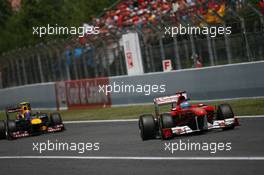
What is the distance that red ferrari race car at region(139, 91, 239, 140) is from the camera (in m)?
13.5

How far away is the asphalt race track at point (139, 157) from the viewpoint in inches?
382

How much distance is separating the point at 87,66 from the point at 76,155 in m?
17.3

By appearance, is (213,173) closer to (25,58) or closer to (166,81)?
(166,81)

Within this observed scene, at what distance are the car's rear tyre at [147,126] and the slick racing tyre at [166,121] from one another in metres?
0.32

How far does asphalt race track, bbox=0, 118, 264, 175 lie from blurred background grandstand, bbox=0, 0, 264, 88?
597 cm

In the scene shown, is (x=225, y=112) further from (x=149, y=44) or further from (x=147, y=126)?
(x=149, y=44)

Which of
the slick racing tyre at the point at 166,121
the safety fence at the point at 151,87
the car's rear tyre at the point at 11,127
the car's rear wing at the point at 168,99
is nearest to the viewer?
the slick racing tyre at the point at 166,121

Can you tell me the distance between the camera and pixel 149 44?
26.2 metres

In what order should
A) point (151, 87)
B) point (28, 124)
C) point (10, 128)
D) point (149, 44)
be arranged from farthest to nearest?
point (149, 44) < point (151, 87) < point (28, 124) < point (10, 128)

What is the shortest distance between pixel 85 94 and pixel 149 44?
3.35 meters

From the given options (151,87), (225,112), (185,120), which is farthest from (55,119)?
(225,112)

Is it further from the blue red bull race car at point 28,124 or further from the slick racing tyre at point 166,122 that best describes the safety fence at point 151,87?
the slick racing tyre at point 166,122

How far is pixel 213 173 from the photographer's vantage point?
891cm

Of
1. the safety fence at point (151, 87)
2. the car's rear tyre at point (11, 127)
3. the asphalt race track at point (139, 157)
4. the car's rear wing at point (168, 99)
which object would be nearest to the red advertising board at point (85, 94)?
the safety fence at point (151, 87)
